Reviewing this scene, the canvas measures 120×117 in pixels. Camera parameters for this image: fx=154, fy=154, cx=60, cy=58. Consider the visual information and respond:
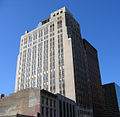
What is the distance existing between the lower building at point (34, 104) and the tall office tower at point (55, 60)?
57.8 feet

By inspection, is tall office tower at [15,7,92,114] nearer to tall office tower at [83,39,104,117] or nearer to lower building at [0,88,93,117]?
lower building at [0,88,93,117]

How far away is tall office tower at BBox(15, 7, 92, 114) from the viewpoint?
8450 centimetres

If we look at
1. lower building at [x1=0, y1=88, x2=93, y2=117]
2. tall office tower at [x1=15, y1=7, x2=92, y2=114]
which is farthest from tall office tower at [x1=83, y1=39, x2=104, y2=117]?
lower building at [x1=0, y1=88, x2=93, y2=117]

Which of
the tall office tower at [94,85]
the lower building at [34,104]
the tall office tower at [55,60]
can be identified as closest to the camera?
the lower building at [34,104]

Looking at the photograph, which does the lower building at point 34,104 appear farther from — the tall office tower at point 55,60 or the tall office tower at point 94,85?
the tall office tower at point 94,85

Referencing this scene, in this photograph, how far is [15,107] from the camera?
57.1 meters

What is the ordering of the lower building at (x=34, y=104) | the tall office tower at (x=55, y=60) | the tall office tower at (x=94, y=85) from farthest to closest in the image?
the tall office tower at (x=94, y=85), the tall office tower at (x=55, y=60), the lower building at (x=34, y=104)

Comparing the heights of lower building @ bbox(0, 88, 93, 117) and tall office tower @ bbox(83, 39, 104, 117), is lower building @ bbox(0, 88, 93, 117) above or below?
below

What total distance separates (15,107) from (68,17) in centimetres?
7267

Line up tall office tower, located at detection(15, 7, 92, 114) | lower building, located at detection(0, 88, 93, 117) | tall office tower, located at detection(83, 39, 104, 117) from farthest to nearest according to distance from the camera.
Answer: tall office tower, located at detection(83, 39, 104, 117) < tall office tower, located at detection(15, 7, 92, 114) < lower building, located at detection(0, 88, 93, 117)

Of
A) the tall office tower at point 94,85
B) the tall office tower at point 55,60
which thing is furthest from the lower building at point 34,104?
the tall office tower at point 94,85

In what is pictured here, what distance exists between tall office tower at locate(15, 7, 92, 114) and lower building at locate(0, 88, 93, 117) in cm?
1761

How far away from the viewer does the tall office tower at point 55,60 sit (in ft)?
277

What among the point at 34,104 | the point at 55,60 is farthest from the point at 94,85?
the point at 34,104
